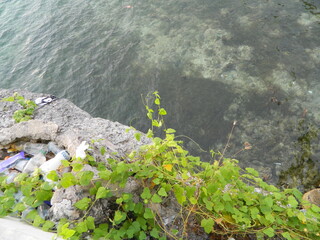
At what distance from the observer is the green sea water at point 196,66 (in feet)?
15.6

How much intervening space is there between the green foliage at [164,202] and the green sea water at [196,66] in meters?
1.98

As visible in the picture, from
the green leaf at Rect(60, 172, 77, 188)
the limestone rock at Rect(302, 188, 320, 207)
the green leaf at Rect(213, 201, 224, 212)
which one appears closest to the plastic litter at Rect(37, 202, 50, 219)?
the green leaf at Rect(60, 172, 77, 188)

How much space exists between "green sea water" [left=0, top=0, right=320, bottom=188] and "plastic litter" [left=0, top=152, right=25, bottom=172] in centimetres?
257

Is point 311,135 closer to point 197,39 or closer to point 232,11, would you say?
point 197,39

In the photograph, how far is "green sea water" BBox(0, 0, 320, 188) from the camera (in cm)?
476

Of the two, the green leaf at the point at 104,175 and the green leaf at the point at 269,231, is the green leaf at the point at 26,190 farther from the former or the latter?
the green leaf at the point at 269,231

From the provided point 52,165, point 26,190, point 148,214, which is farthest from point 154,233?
point 52,165

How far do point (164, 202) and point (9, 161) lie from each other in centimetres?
179

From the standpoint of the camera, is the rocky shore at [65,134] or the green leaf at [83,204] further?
the rocky shore at [65,134]

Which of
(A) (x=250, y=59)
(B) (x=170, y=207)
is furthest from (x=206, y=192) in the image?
(A) (x=250, y=59)

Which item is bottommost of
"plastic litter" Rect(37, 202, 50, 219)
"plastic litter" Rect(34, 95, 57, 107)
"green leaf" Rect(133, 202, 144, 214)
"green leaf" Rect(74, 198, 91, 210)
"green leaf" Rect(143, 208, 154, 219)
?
"plastic litter" Rect(34, 95, 57, 107)

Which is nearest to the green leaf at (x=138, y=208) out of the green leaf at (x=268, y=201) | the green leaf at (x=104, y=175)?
the green leaf at (x=104, y=175)

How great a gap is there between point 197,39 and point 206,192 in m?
5.22

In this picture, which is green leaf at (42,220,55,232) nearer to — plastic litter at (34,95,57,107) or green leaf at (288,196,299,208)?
green leaf at (288,196,299,208)
